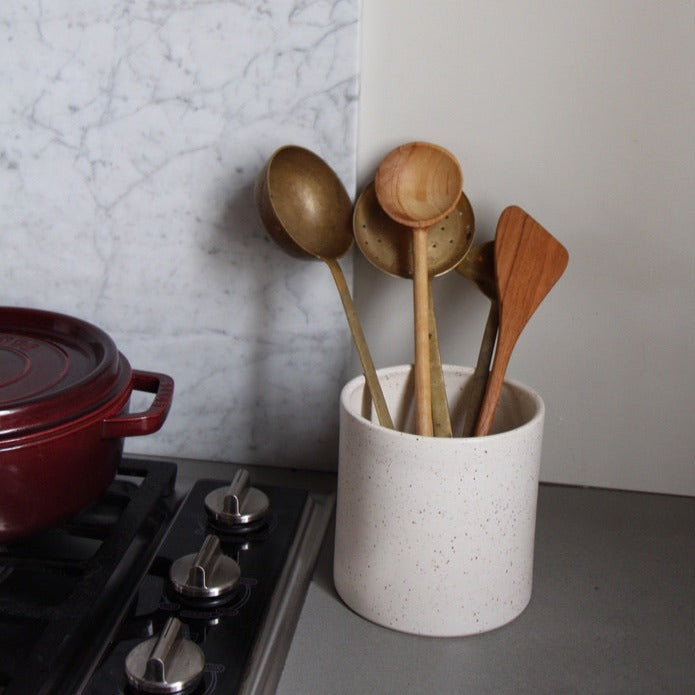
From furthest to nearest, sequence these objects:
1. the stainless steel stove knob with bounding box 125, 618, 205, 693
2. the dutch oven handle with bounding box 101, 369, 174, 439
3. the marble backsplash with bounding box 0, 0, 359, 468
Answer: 1. the marble backsplash with bounding box 0, 0, 359, 468
2. the dutch oven handle with bounding box 101, 369, 174, 439
3. the stainless steel stove knob with bounding box 125, 618, 205, 693

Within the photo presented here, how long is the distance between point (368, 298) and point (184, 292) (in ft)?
0.54

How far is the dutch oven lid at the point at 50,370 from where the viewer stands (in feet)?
2.08

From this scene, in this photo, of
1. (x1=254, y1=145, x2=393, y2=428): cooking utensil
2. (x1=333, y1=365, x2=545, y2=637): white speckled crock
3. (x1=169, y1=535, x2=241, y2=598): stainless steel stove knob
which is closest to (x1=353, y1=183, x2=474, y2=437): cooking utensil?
(x1=254, y1=145, x2=393, y2=428): cooking utensil

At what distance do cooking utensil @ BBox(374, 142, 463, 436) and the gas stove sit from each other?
16cm

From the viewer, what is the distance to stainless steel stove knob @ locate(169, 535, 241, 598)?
669mm

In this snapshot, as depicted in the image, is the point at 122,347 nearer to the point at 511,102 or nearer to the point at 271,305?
the point at 271,305

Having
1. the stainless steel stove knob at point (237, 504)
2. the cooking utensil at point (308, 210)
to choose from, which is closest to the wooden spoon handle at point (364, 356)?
the cooking utensil at point (308, 210)

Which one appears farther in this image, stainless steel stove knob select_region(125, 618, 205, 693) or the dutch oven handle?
the dutch oven handle

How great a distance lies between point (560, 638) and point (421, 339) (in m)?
0.23

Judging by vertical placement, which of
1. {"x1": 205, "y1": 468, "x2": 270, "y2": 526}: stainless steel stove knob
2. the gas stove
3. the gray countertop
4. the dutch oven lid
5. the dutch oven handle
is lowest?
the gray countertop

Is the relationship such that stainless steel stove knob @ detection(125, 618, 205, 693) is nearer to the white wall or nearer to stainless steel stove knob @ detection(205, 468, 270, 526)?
stainless steel stove knob @ detection(205, 468, 270, 526)

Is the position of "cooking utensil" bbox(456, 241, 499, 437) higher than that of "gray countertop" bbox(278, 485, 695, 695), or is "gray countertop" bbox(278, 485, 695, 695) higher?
"cooking utensil" bbox(456, 241, 499, 437)

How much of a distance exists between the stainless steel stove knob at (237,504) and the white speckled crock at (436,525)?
0.09 metres

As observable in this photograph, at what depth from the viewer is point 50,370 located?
0.71 metres
